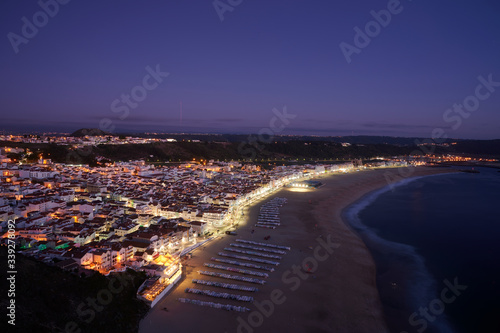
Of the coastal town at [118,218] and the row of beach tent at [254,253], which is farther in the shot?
the row of beach tent at [254,253]

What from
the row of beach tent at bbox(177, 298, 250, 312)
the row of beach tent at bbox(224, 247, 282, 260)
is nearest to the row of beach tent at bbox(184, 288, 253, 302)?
the row of beach tent at bbox(177, 298, 250, 312)

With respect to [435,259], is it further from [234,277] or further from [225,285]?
[225,285]

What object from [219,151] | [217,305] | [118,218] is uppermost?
[219,151]

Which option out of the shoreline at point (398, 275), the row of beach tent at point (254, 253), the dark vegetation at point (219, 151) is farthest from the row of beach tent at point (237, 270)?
the dark vegetation at point (219, 151)

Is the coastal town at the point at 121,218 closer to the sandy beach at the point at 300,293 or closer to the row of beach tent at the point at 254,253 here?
the sandy beach at the point at 300,293

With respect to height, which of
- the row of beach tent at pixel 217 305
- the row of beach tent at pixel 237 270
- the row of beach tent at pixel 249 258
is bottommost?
the row of beach tent at pixel 217 305

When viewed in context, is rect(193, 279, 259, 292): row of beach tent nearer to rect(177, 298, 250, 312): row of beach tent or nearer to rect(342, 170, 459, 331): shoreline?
rect(177, 298, 250, 312): row of beach tent

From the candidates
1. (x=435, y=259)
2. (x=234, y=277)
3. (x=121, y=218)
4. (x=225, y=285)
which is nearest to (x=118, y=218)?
(x=121, y=218)
